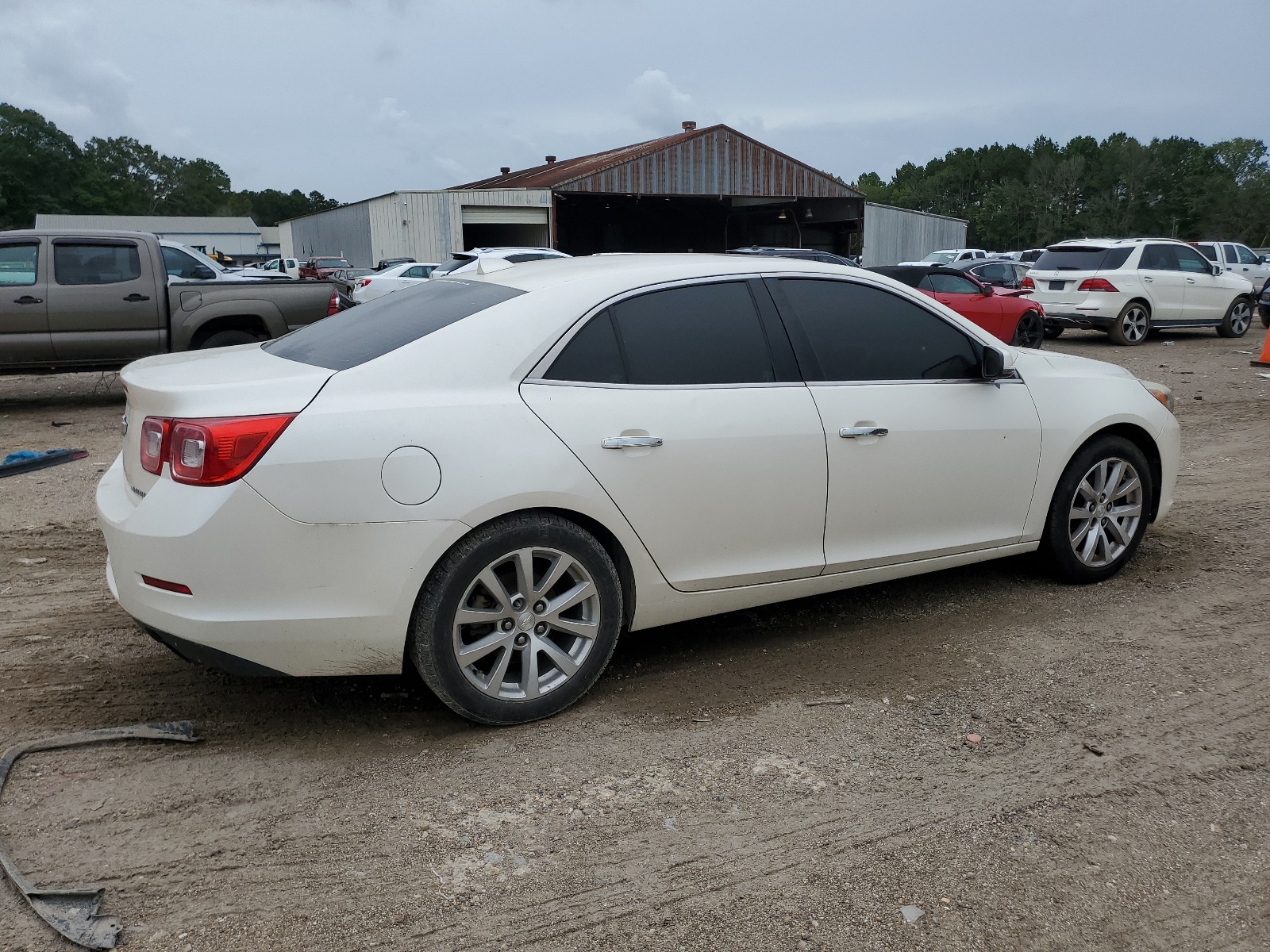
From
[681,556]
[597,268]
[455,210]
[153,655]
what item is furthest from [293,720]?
[455,210]

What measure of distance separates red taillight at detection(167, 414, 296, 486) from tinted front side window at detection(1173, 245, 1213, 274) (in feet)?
60.8

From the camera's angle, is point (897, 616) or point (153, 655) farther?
point (897, 616)

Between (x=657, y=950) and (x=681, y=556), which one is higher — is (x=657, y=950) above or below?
below

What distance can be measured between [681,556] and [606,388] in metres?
0.69

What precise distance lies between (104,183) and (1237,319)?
122 meters

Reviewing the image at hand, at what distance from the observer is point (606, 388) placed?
3637 millimetres

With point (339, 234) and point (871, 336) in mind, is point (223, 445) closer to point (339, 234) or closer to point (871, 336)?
point (871, 336)

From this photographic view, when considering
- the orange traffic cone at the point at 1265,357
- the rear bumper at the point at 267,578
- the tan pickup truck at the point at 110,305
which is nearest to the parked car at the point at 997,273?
the orange traffic cone at the point at 1265,357

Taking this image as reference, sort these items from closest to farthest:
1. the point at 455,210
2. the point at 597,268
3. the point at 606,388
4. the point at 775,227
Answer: the point at 606,388 < the point at 597,268 < the point at 455,210 < the point at 775,227

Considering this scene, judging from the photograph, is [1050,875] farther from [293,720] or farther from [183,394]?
[183,394]

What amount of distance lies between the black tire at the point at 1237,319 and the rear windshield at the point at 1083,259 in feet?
10.9

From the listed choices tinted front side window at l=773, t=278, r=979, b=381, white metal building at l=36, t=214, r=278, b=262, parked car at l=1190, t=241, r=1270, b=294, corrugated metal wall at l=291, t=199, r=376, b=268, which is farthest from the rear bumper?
white metal building at l=36, t=214, r=278, b=262

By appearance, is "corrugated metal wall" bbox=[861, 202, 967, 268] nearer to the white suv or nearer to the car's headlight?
the white suv

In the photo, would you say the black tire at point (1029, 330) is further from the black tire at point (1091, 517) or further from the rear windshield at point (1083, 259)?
the black tire at point (1091, 517)
